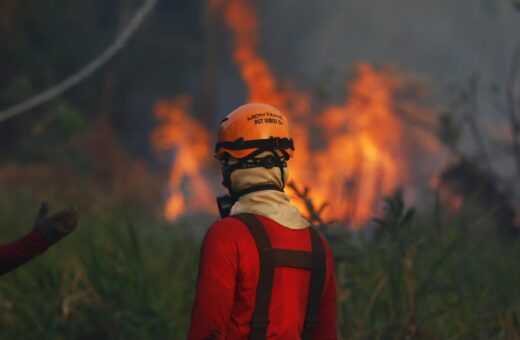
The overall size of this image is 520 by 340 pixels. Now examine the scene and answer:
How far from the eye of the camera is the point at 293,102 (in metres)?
24.7

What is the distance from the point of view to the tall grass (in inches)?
193

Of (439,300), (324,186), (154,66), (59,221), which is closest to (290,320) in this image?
(59,221)

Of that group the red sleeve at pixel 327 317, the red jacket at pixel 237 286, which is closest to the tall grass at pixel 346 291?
the red sleeve at pixel 327 317

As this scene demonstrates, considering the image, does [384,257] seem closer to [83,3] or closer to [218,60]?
[83,3]

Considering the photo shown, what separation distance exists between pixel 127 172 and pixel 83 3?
17.1 ft

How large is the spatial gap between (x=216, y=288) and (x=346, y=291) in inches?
88.7

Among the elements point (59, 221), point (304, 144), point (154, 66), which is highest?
point (154, 66)

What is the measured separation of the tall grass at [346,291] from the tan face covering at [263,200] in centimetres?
141

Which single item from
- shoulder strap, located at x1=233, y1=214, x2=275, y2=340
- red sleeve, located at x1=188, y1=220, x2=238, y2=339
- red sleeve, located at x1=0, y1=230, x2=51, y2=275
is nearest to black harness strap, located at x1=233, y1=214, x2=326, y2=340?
shoulder strap, located at x1=233, y1=214, x2=275, y2=340

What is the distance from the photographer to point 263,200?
3256mm

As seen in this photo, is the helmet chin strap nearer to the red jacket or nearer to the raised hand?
the red jacket

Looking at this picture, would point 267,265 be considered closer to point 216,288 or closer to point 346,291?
point 216,288

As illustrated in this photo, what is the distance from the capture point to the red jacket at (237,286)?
3057 mm

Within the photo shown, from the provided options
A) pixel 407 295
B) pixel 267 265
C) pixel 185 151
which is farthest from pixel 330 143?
pixel 267 265
